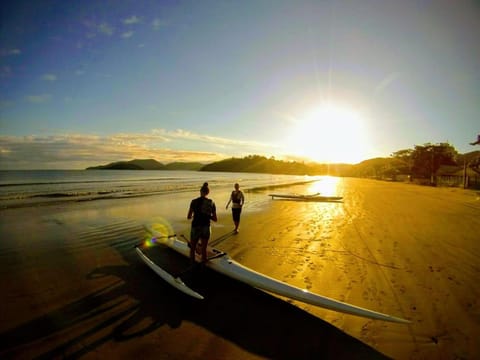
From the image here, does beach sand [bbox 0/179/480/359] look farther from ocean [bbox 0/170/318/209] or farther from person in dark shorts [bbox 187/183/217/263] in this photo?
ocean [bbox 0/170/318/209]

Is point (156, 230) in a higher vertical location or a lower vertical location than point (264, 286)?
lower

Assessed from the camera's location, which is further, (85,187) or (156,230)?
(85,187)

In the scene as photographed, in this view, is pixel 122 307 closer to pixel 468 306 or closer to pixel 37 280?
pixel 37 280

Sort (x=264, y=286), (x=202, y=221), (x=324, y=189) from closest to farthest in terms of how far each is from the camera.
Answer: (x=264, y=286) < (x=202, y=221) < (x=324, y=189)

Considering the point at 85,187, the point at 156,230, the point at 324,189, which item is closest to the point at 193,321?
the point at 156,230

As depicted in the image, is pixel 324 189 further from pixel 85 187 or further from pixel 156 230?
pixel 85 187

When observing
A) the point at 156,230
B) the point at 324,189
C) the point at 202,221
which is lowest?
the point at 324,189

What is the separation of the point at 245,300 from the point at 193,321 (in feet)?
3.90

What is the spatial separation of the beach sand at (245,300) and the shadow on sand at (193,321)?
0.06 feet

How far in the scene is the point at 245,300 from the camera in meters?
5.43

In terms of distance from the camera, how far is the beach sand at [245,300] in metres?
4.00

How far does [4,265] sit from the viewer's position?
7.30 m

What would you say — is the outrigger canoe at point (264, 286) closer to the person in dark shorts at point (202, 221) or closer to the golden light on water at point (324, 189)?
the person in dark shorts at point (202, 221)

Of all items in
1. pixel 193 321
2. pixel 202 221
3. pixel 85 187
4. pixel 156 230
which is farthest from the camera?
pixel 85 187
